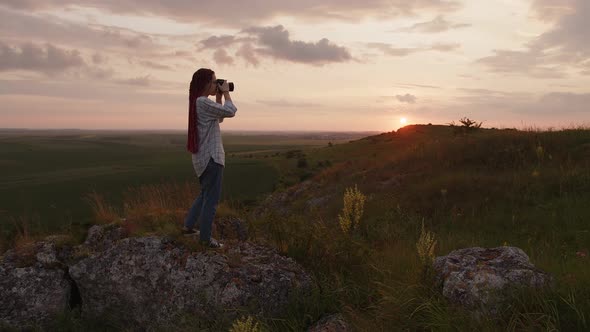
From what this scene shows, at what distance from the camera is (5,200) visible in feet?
86.6

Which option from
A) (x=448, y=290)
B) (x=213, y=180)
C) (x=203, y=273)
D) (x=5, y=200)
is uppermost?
(x=213, y=180)

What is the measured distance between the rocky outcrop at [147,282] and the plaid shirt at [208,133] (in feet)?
4.56

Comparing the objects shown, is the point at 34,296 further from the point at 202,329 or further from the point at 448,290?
the point at 448,290

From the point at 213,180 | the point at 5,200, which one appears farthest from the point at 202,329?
the point at 5,200

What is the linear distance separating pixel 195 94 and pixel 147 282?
2898 millimetres

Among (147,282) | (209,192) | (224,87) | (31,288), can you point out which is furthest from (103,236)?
(224,87)

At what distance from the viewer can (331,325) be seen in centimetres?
442

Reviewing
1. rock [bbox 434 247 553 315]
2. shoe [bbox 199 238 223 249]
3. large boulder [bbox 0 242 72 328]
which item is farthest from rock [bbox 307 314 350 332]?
large boulder [bbox 0 242 72 328]

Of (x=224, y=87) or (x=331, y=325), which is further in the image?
(x=224, y=87)

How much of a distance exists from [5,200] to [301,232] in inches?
1104

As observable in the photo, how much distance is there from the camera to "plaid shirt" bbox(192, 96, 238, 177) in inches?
228

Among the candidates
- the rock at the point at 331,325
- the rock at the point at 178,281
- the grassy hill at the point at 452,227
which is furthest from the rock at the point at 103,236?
the rock at the point at 331,325

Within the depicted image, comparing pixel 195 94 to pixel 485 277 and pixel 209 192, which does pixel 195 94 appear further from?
pixel 485 277

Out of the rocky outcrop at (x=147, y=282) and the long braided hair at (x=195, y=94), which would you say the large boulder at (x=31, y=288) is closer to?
the rocky outcrop at (x=147, y=282)
